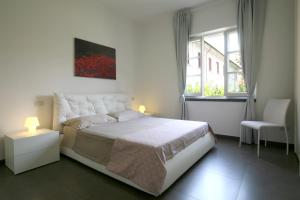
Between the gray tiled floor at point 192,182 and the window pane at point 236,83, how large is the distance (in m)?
1.51

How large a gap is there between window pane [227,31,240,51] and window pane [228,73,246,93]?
57cm

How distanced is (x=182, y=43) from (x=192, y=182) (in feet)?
10.7

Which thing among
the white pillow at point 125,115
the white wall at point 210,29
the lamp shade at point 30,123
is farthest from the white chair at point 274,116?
the lamp shade at point 30,123

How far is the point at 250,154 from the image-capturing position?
283 cm

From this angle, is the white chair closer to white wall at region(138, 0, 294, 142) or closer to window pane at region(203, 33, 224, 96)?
white wall at region(138, 0, 294, 142)

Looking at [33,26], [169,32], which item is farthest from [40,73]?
[169,32]

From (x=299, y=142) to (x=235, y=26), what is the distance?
98.5 inches

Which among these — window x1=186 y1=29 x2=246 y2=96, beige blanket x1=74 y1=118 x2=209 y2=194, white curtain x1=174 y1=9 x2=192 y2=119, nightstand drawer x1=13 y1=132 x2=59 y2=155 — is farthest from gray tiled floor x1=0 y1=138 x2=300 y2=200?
white curtain x1=174 y1=9 x2=192 y2=119

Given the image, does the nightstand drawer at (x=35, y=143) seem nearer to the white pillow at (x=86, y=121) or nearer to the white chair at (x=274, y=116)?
the white pillow at (x=86, y=121)

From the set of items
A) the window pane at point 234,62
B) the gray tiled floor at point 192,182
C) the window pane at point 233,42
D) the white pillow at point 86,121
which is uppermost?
the window pane at point 233,42

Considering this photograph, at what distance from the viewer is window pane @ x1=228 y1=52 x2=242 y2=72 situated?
3650 mm

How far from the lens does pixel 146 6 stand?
3.99 metres

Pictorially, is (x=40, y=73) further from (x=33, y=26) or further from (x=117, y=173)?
(x=117, y=173)

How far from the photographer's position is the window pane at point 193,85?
13.9 feet
